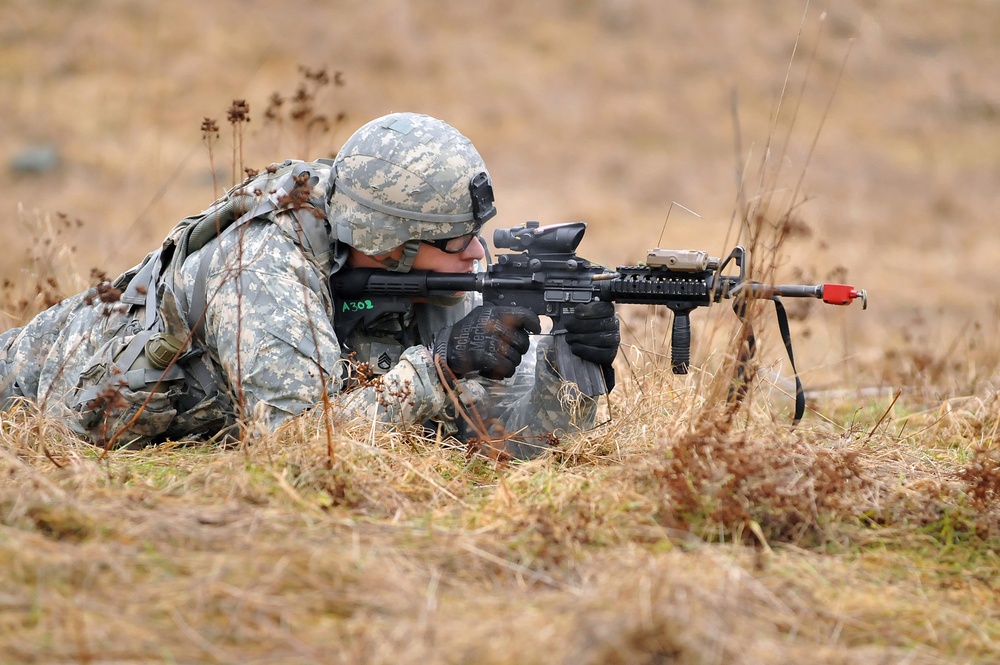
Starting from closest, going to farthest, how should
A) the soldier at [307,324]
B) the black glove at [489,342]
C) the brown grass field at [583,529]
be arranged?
the brown grass field at [583,529]
the soldier at [307,324]
the black glove at [489,342]

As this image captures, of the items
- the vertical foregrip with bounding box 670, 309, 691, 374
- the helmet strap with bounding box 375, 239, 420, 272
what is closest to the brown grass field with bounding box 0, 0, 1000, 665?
the vertical foregrip with bounding box 670, 309, 691, 374

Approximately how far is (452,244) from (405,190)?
36 cm

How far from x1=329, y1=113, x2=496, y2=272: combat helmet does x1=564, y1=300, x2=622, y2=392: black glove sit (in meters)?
0.64

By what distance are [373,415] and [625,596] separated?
5.75 ft

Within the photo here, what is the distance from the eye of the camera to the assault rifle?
13.9 feet

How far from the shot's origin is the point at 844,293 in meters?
3.89

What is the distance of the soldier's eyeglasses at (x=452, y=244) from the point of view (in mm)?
4625

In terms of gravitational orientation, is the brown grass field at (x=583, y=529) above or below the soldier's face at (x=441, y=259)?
below

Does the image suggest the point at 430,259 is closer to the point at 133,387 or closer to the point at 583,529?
the point at 133,387

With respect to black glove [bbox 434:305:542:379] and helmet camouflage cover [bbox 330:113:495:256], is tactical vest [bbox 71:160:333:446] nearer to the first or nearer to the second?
helmet camouflage cover [bbox 330:113:495:256]

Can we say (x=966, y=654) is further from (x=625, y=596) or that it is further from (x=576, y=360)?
(x=576, y=360)

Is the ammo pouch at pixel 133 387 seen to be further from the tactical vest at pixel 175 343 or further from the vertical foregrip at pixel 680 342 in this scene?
the vertical foregrip at pixel 680 342

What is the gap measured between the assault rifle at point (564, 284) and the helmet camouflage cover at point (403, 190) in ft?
0.59

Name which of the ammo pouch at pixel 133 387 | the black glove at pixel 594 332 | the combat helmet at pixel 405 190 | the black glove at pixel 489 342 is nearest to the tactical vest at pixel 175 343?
the ammo pouch at pixel 133 387
